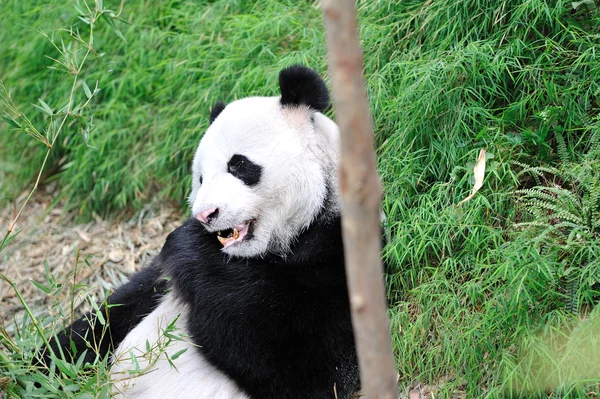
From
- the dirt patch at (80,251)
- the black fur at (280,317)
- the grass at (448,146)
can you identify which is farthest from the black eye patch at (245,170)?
the dirt patch at (80,251)

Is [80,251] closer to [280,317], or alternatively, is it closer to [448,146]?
[280,317]

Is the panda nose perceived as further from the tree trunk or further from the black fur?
the tree trunk

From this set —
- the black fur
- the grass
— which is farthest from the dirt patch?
the black fur

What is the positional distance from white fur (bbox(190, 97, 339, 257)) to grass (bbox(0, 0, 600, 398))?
56cm

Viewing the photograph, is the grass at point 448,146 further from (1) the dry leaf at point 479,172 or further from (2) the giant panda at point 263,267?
(2) the giant panda at point 263,267

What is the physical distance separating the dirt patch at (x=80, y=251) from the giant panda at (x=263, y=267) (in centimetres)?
167

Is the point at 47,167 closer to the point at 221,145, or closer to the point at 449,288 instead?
the point at 221,145

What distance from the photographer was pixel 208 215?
328cm

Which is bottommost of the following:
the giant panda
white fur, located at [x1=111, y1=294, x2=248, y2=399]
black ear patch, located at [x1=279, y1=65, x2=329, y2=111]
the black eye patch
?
white fur, located at [x1=111, y1=294, x2=248, y2=399]

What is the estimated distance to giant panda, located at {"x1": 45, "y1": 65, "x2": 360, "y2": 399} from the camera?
10.9 ft

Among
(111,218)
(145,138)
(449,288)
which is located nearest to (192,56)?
(145,138)

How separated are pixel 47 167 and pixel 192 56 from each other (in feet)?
5.34

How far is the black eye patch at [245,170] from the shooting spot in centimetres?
343

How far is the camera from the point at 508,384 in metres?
3.08
